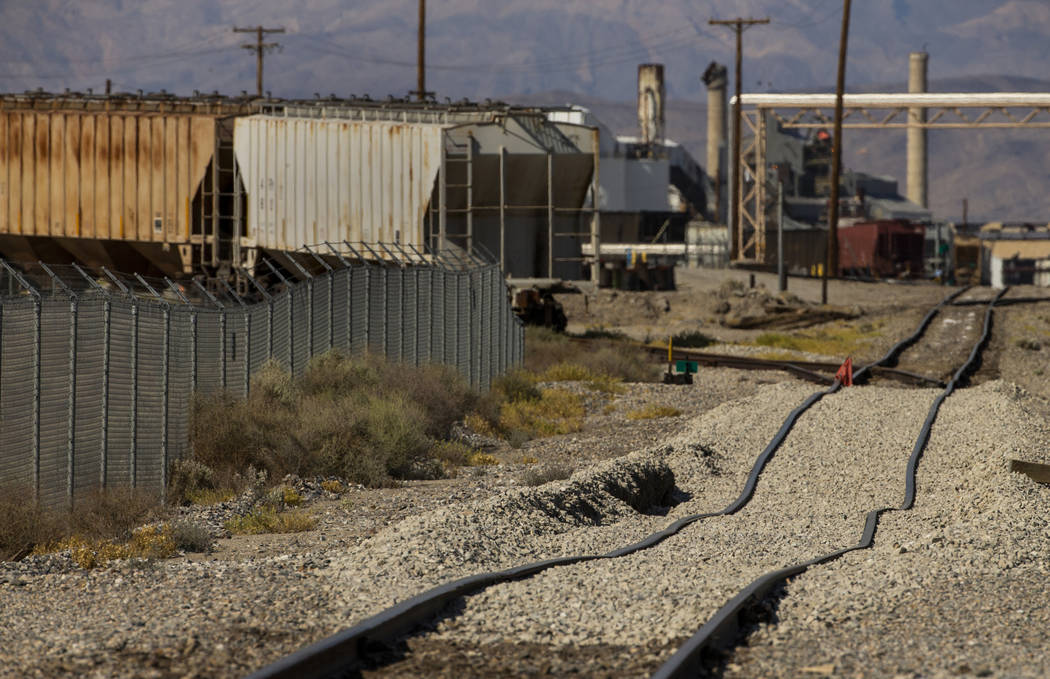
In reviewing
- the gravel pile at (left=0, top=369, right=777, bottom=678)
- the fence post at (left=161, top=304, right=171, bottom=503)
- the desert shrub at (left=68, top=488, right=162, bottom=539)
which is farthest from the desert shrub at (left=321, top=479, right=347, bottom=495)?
the desert shrub at (left=68, top=488, right=162, bottom=539)

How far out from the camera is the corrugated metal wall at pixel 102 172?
31.2 m

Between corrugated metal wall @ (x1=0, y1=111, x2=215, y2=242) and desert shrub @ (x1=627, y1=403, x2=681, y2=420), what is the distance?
13.4 meters

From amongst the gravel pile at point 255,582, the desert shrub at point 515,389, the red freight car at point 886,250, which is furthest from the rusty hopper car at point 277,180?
the red freight car at point 886,250

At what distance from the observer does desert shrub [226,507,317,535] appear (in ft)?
41.5

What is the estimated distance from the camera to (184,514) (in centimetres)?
1329

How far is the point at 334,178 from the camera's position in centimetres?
2898

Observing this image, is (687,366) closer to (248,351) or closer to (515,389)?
(515,389)

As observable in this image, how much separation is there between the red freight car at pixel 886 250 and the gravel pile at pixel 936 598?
58336 millimetres

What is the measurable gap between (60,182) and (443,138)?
11.1 m

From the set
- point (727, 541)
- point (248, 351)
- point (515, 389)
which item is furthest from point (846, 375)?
point (727, 541)

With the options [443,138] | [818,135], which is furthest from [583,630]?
[818,135]

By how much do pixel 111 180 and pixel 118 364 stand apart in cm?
2010

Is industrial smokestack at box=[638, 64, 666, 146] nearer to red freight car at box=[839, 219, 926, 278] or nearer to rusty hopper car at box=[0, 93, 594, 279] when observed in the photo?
red freight car at box=[839, 219, 926, 278]

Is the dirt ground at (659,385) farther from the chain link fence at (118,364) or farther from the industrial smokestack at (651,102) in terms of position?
the industrial smokestack at (651,102)
